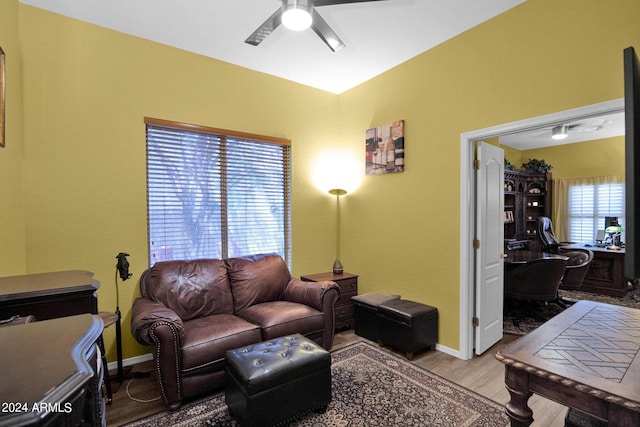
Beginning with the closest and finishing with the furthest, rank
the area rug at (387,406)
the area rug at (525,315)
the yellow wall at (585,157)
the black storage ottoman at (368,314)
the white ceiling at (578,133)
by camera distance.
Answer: the area rug at (387,406) < the black storage ottoman at (368,314) < the area rug at (525,315) < the white ceiling at (578,133) < the yellow wall at (585,157)

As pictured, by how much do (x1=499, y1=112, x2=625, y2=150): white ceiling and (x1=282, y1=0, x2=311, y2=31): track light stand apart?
3.98 metres

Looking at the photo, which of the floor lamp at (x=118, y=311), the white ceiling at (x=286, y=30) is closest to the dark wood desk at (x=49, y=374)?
the floor lamp at (x=118, y=311)

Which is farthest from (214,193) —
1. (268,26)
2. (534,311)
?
(534,311)

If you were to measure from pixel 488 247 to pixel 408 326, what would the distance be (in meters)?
1.15

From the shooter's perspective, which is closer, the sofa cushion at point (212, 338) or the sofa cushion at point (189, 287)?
the sofa cushion at point (212, 338)

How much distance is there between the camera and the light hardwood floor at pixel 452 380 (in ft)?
7.14

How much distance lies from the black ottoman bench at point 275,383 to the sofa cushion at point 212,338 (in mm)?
251

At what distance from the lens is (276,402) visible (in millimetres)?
1955

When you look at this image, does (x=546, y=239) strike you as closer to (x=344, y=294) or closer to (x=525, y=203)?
(x=525, y=203)

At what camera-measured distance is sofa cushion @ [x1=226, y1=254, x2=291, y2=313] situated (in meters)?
3.20

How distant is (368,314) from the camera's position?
3.41 metres

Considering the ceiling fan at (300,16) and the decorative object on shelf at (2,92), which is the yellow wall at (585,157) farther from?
the decorative object on shelf at (2,92)

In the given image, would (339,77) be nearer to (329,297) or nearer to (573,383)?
(329,297)

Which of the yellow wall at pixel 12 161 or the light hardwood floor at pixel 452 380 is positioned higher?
the yellow wall at pixel 12 161
